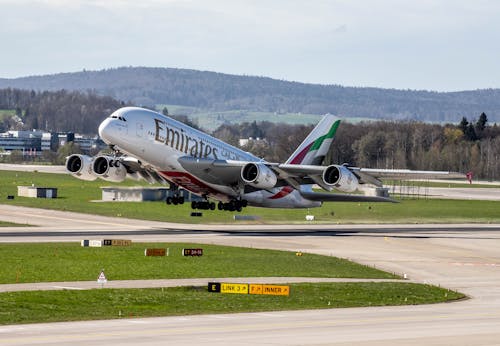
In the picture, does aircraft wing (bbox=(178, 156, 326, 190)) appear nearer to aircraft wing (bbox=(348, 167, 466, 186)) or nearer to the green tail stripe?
aircraft wing (bbox=(348, 167, 466, 186))

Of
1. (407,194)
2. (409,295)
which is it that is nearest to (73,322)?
(409,295)

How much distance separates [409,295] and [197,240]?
103 feet

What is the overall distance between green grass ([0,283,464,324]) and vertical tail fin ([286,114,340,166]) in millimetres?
39967

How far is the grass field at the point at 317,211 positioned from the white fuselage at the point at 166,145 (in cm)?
1729

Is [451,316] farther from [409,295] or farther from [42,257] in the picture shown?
[42,257]

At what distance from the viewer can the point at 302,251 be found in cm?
7425

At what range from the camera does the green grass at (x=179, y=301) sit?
42000 mm

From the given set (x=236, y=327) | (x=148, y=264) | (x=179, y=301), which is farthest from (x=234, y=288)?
(x=148, y=264)

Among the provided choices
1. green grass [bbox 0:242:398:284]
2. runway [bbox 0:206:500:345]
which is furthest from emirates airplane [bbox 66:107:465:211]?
green grass [bbox 0:242:398:284]

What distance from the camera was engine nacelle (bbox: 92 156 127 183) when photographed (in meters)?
88.3

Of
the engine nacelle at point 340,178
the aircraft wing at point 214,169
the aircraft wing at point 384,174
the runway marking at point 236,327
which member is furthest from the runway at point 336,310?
the aircraft wing at point 384,174

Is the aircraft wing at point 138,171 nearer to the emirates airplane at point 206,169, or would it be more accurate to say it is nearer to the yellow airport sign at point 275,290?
the emirates airplane at point 206,169

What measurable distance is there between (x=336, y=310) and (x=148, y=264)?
19265 millimetres

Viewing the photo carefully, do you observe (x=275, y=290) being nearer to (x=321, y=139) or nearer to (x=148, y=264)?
(x=148, y=264)
